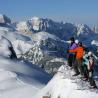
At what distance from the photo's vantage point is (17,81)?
175 feet

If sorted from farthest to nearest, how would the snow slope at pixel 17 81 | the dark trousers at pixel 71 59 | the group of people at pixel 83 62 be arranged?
the snow slope at pixel 17 81
the dark trousers at pixel 71 59
the group of people at pixel 83 62

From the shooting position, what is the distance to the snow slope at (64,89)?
29.8m

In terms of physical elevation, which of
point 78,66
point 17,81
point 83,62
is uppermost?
point 83,62

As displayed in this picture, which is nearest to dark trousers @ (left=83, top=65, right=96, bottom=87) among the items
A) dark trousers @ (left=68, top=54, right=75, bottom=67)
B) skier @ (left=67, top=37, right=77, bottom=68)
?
skier @ (left=67, top=37, right=77, bottom=68)

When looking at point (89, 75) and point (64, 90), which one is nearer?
point (89, 75)

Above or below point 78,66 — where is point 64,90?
below

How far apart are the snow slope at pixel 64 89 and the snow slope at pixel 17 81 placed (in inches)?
304

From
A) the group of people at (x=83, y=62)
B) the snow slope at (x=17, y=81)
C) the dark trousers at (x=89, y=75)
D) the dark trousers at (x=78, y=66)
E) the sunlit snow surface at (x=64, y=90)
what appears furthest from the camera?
the snow slope at (x=17, y=81)

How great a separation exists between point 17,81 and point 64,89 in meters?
21.0

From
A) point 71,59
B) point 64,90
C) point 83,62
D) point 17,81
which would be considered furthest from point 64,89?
point 17,81

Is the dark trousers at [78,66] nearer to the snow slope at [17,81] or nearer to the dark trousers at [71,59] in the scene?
the dark trousers at [71,59]

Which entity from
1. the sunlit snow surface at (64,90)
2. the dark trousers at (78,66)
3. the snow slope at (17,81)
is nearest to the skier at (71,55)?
the sunlit snow surface at (64,90)

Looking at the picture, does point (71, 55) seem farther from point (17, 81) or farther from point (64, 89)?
point (17, 81)

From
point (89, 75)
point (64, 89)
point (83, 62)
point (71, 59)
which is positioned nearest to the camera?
point (89, 75)
